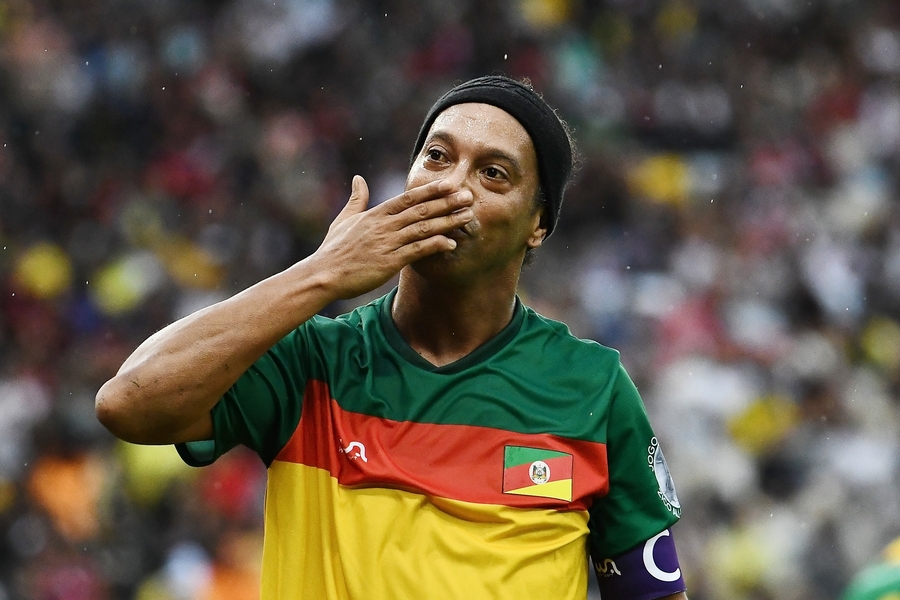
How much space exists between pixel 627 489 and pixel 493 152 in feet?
2.93

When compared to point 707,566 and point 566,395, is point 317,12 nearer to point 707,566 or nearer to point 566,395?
point 707,566

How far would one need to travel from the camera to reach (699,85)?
41.7 feet

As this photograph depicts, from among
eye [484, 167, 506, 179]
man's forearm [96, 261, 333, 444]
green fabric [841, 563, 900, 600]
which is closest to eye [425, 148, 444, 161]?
eye [484, 167, 506, 179]

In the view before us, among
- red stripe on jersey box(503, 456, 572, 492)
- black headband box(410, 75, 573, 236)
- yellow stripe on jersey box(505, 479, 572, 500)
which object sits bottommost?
yellow stripe on jersey box(505, 479, 572, 500)

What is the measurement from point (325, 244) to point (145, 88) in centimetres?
888

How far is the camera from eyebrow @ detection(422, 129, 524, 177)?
3236mm

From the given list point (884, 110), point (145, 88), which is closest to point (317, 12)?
point (145, 88)

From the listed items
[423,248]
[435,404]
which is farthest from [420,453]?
[423,248]

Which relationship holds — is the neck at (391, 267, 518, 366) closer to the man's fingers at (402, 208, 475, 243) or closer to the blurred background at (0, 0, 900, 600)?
the man's fingers at (402, 208, 475, 243)

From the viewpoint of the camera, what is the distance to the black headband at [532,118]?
10.9 ft

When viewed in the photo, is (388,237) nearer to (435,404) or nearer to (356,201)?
(356,201)

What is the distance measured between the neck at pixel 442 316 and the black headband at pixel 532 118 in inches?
12.2

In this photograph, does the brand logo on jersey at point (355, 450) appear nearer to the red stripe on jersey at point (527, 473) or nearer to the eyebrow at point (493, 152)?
the red stripe on jersey at point (527, 473)

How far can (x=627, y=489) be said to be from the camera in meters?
3.27
